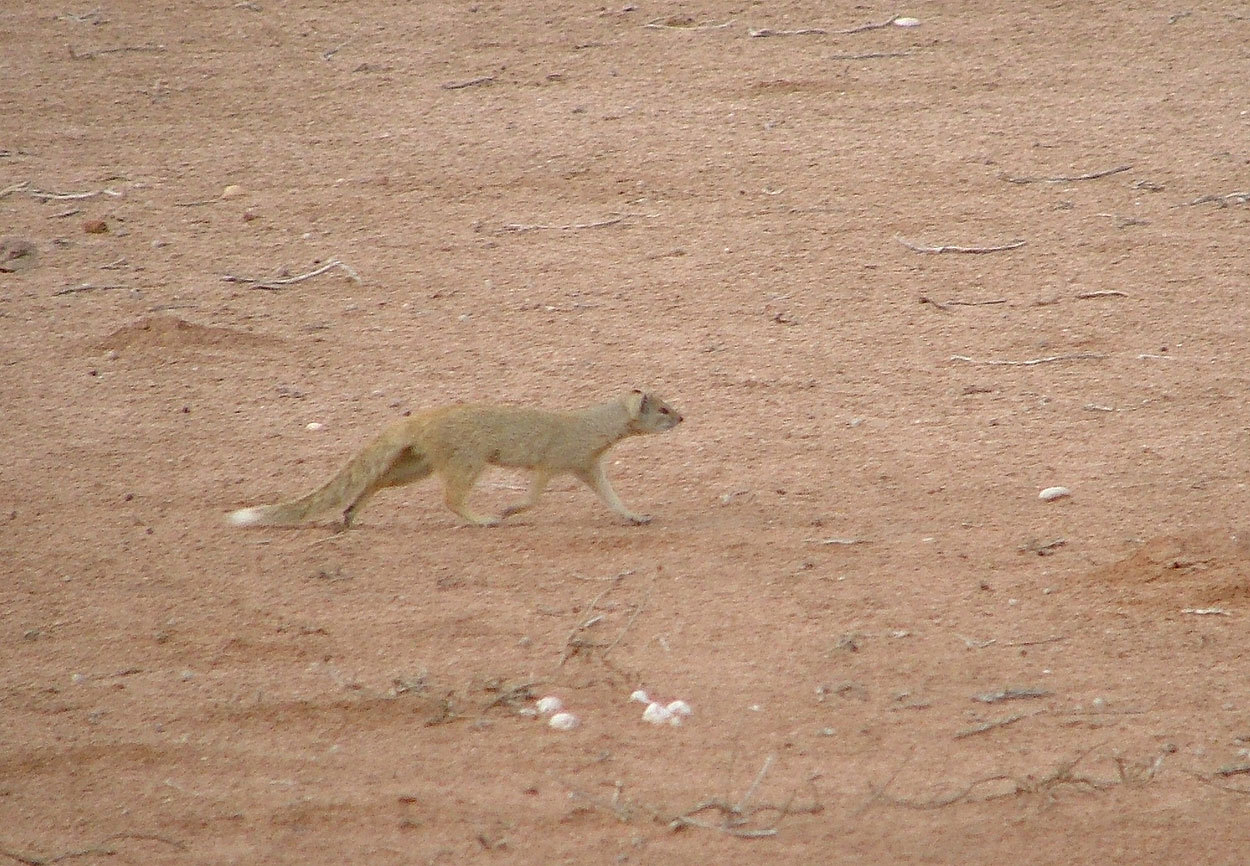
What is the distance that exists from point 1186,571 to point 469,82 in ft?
21.1

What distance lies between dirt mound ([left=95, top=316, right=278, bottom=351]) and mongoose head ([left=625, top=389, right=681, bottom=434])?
1.96 metres

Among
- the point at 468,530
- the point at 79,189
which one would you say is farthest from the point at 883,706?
the point at 79,189

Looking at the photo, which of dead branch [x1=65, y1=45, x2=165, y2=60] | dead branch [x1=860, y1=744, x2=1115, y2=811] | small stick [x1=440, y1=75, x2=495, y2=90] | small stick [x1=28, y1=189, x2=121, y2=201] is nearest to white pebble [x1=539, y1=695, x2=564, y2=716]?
dead branch [x1=860, y1=744, x2=1115, y2=811]

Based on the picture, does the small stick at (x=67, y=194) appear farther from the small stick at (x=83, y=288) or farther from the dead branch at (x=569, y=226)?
the dead branch at (x=569, y=226)

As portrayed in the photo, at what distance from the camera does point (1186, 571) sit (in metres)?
4.48

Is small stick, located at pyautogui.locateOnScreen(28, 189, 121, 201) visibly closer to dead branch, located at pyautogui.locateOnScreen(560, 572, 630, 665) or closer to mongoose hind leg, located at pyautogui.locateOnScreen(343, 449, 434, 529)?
mongoose hind leg, located at pyautogui.locateOnScreen(343, 449, 434, 529)

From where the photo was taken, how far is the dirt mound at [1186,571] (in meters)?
4.36

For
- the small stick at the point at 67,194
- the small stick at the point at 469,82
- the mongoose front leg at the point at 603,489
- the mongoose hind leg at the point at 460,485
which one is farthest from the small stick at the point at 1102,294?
the small stick at the point at 67,194

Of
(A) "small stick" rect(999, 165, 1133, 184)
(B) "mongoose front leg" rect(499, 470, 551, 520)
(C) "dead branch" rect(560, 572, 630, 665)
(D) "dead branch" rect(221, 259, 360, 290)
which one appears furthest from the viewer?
(A) "small stick" rect(999, 165, 1133, 184)

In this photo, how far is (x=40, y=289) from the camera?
720 cm

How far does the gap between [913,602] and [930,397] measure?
163 cm

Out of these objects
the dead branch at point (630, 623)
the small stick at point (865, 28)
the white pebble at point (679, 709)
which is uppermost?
the small stick at point (865, 28)

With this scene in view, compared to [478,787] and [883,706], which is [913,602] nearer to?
[883,706]

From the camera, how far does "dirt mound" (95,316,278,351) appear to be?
256 inches
